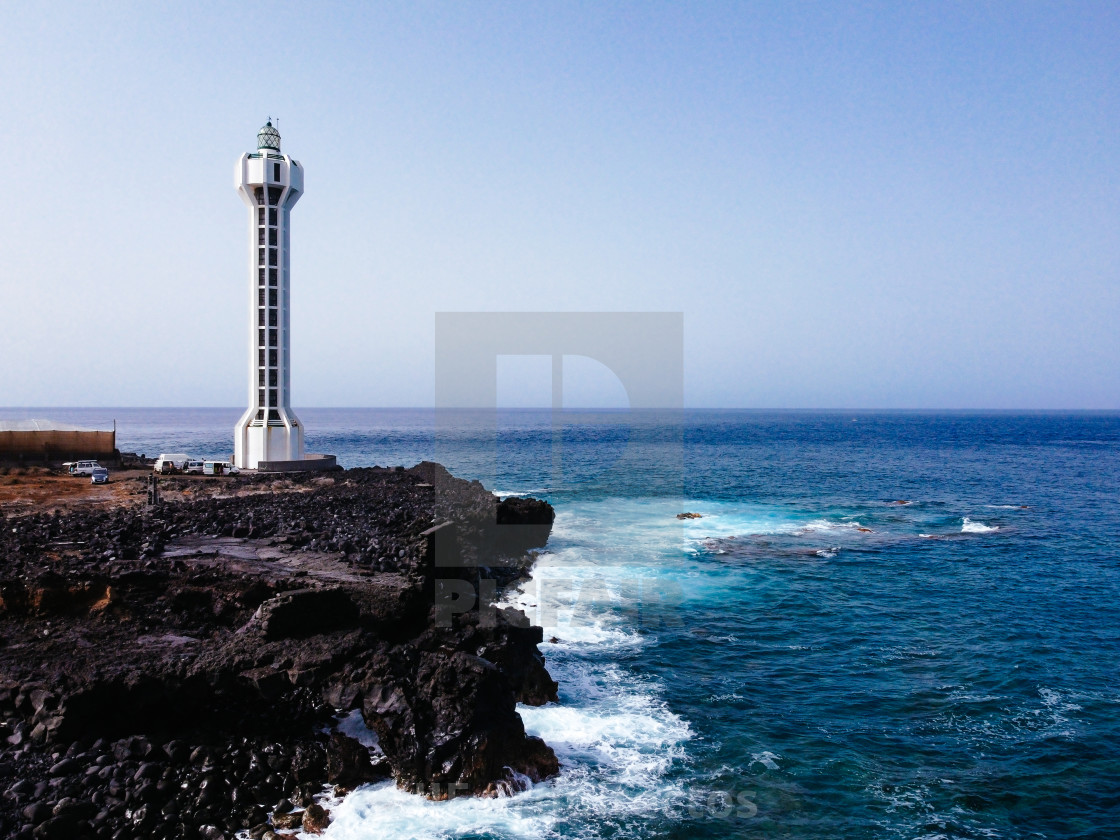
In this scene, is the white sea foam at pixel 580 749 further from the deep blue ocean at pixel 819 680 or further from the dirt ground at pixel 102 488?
the dirt ground at pixel 102 488

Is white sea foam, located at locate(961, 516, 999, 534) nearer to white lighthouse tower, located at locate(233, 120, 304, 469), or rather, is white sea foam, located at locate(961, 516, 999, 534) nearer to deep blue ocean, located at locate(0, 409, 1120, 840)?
deep blue ocean, located at locate(0, 409, 1120, 840)

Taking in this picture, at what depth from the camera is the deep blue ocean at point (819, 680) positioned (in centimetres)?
1402

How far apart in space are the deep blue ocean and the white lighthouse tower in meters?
19.2

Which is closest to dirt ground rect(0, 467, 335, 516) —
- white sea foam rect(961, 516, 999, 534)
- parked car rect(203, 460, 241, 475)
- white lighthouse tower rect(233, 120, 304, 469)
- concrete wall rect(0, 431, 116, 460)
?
parked car rect(203, 460, 241, 475)

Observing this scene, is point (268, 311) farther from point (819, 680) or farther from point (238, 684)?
point (819, 680)

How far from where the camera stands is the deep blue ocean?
14023 mm

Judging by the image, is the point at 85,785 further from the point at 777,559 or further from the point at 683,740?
the point at 777,559

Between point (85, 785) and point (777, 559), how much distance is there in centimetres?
2966

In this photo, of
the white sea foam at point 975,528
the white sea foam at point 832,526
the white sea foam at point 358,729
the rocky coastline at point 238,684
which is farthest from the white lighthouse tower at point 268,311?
the white sea foam at point 975,528

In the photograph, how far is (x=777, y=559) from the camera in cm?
3509

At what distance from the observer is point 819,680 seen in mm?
20578

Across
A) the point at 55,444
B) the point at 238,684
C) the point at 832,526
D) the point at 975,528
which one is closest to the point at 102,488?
the point at 55,444

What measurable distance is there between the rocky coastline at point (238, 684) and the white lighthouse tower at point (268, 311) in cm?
2168

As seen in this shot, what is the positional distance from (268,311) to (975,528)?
4640 centimetres
